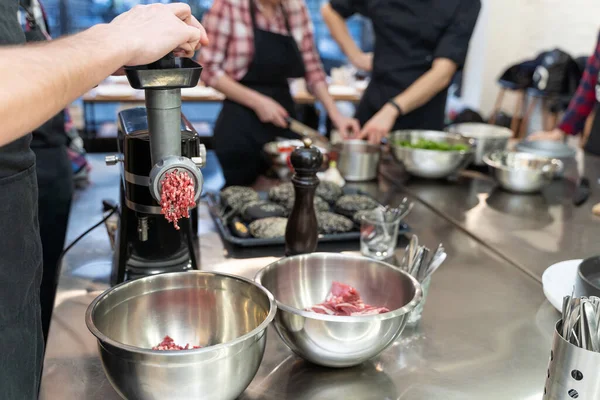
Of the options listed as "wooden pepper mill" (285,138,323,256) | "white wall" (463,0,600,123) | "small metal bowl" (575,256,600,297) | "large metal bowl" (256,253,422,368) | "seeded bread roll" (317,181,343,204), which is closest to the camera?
"large metal bowl" (256,253,422,368)

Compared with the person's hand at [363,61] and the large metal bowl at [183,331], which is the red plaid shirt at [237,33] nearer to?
the person's hand at [363,61]

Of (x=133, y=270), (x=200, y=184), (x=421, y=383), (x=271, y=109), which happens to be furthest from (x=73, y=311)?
(x=271, y=109)

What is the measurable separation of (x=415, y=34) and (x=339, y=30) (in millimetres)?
592

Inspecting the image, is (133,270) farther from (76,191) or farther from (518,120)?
(518,120)

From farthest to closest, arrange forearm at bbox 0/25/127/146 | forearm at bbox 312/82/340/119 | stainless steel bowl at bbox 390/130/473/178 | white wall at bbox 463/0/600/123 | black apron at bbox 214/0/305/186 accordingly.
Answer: white wall at bbox 463/0/600/123 → forearm at bbox 312/82/340/119 → black apron at bbox 214/0/305/186 → stainless steel bowl at bbox 390/130/473/178 → forearm at bbox 0/25/127/146

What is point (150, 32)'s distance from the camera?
33.4 inches

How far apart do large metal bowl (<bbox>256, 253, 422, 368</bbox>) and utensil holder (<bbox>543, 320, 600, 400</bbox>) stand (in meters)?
0.23

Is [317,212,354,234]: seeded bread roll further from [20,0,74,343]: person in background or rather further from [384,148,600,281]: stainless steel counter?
[20,0,74,343]: person in background

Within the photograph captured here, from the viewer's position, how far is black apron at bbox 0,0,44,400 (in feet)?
2.89

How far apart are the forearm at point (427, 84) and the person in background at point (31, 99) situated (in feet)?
6.04

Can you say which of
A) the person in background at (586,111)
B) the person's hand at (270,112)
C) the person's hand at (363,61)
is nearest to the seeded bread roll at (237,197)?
the person's hand at (270,112)

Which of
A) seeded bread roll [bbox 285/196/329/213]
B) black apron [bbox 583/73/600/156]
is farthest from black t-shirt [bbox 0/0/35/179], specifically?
black apron [bbox 583/73/600/156]

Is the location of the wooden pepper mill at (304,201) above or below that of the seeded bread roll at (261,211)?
above

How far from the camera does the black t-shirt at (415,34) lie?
276 centimetres
